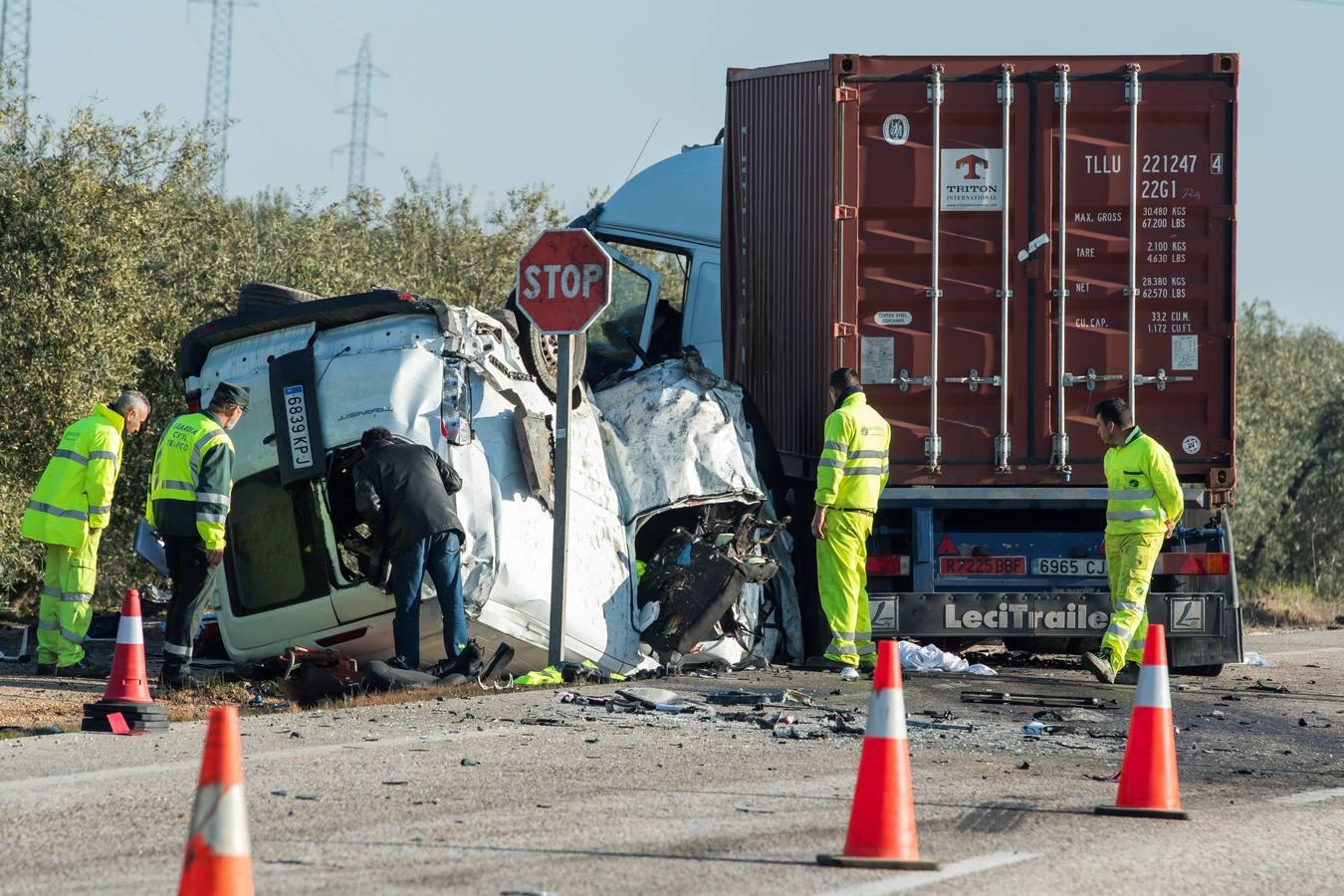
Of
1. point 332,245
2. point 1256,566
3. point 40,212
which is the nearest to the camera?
point 40,212

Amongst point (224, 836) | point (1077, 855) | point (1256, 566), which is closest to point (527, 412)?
point (1077, 855)

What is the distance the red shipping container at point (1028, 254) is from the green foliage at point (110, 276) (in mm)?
7200

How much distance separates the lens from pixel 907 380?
1048cm

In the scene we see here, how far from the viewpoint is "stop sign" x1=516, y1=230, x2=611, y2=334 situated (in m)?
9.50

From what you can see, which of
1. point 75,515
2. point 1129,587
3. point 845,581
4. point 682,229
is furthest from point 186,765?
point 682,229

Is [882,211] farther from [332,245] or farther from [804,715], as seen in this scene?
[332,245]

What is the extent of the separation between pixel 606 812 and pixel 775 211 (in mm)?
6157

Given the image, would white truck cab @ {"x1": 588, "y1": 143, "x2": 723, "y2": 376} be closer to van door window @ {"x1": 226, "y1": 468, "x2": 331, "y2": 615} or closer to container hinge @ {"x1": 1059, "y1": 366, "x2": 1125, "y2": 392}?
container hinge @ {"x1": 1059, "y1": 366, "x2": 1125, "y2": 392}

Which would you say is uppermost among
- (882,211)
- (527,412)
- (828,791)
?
(882,211)

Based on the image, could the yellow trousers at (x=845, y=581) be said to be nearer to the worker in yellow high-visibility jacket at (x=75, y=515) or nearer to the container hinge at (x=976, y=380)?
the container hinge at (x=976, y=380)

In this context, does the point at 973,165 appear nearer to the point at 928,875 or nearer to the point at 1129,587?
the point at 1129,587

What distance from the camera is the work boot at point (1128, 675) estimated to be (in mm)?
10486

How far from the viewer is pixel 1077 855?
5.32m

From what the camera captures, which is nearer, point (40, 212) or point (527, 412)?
point (527, 412)
